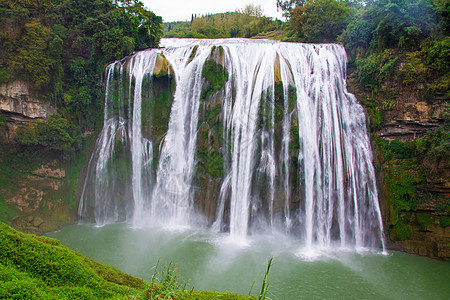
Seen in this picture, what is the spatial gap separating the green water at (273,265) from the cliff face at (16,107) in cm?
578

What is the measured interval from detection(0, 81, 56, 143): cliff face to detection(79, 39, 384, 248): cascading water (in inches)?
130

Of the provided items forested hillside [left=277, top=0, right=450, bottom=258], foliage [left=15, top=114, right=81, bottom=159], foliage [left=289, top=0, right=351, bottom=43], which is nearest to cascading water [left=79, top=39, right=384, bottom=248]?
forested hillside [left=277, top=0, right=450, bottom=258]

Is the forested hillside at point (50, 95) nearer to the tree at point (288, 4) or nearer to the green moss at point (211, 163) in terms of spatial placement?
the green moss at point (211, 163)

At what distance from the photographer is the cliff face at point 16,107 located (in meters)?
13.0

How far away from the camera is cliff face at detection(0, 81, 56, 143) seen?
42.6 feet

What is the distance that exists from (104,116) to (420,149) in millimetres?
15330

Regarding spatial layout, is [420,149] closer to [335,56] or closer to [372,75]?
[372,75]

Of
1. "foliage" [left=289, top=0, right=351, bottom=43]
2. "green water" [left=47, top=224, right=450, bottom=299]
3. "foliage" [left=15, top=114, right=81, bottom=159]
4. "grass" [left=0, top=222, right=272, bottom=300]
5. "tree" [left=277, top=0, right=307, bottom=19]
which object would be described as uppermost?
"tree" [left=277, top=0, right=307, bottom=19]

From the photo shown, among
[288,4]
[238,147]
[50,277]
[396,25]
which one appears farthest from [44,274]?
[288,4]

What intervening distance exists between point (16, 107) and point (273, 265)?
13.9m

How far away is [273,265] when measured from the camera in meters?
9.40

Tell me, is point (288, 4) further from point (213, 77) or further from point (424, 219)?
point (424, 219)

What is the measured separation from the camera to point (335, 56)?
13.8 metres

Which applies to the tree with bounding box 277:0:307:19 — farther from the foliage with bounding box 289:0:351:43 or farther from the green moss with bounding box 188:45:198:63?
the green moss with bounding box 188:45:198:63
